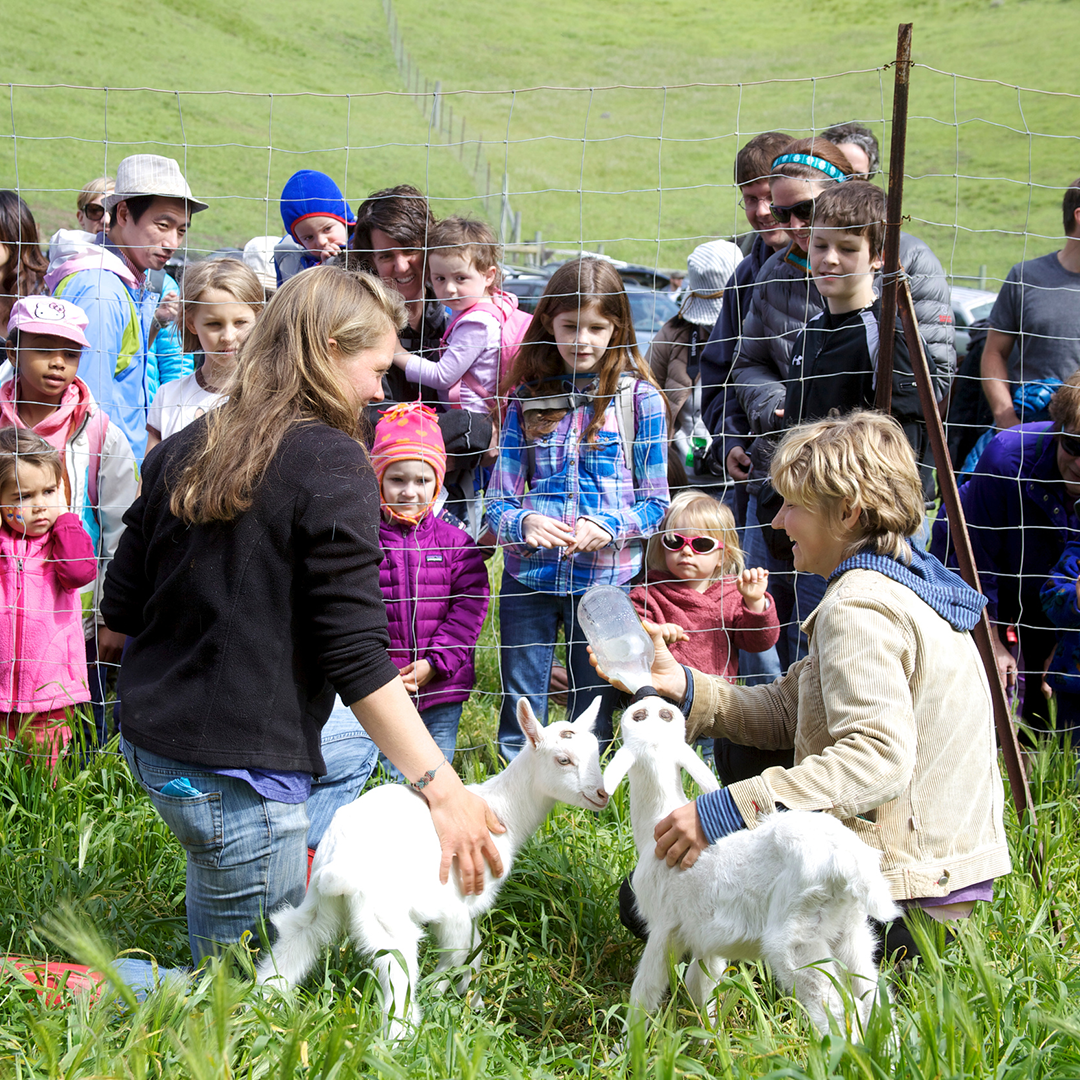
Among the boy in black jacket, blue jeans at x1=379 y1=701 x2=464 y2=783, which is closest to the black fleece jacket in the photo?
blue jeans at x1=379 y1=701 x2=464 y2=783

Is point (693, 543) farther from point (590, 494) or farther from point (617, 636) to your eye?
point (617, 636)

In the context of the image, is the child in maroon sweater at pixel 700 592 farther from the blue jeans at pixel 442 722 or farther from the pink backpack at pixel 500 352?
the pink backpack at pixel 500 352

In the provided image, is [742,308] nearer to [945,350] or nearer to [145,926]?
[945,350]

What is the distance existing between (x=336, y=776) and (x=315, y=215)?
9.39ft

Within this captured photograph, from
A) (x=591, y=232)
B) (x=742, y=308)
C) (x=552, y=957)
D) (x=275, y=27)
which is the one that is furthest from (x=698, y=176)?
(x=552, y=957)

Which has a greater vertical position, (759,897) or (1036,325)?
(1036,325)

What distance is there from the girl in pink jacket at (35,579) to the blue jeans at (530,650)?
156cm

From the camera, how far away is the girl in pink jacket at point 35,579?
382cm

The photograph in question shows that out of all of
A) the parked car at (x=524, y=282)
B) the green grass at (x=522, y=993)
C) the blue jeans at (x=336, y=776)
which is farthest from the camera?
the parked car at (x=524, y=282)

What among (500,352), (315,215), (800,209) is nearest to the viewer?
(800,209)

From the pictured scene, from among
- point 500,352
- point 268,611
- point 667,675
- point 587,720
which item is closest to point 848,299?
point 500,352

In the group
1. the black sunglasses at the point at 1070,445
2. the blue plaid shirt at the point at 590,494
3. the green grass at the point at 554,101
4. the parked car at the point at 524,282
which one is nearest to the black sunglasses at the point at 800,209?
the blue plaid shirt at the point at 590,494

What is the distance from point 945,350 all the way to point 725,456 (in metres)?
0.99

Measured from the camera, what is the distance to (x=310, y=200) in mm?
4824
